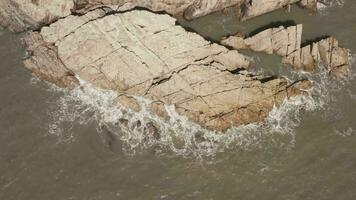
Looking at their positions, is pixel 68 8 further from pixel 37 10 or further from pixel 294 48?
pixel 294 48

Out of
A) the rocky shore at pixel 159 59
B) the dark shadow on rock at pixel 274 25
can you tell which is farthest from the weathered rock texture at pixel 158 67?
the dark shadow on rock at pixel 274 25

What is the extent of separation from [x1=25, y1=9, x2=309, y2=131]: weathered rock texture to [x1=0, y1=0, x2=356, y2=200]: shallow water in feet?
3.31

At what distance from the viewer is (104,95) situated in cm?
2881

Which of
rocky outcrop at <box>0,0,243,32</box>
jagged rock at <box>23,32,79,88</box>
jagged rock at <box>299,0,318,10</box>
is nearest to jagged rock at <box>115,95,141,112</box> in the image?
jagged rock at <box>23,32,79,88</box>

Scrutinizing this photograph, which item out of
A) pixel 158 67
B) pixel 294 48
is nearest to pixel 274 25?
pixel 294 48

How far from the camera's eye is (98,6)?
1219 inches

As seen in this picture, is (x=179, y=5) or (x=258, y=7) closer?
(x=179, y=5)

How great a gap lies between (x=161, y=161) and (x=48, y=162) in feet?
17.5

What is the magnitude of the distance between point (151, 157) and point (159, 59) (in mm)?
5250

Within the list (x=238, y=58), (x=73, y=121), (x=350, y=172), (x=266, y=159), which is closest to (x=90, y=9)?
(x=73, y=121)

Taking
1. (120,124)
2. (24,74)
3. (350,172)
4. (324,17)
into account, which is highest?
(324,17)

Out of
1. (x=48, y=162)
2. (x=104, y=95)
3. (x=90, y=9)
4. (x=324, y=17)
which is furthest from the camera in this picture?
(x=324, y=17)

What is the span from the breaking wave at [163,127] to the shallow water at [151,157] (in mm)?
58

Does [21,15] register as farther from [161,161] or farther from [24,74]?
[161,161]
